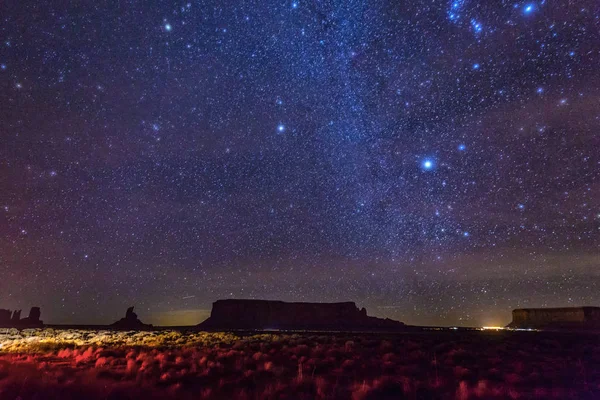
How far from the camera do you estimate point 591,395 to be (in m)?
11.1

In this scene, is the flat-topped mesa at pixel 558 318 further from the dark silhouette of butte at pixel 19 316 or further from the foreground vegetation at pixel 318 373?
the dark silhouette of butte at pixel 19 316

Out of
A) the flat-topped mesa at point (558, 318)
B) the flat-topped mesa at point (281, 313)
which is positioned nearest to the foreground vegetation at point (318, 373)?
the flat-topped mesa at point (558, 318)

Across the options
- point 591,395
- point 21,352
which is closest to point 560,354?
point 591,395

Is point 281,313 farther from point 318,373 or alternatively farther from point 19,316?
point 318,373

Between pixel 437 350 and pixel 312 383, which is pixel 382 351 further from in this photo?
pixel 312 383

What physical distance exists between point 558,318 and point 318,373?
56.1m

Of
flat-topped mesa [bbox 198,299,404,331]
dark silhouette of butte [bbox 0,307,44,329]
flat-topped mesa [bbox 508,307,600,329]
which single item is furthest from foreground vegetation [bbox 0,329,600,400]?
dark silhouette of butte [bbox 0,307,44,329]

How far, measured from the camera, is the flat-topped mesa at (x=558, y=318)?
51.3 m

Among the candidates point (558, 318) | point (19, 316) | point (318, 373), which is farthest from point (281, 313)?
point (318, 373)

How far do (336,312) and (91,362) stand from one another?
239ft

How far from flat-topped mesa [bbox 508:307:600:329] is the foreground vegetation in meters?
37.9

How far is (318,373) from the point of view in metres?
14.4

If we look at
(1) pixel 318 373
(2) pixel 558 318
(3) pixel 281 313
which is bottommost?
(1) pixel 318 373

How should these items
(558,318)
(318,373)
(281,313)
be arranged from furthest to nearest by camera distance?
(281,313)
(558,318)
(318,373)
